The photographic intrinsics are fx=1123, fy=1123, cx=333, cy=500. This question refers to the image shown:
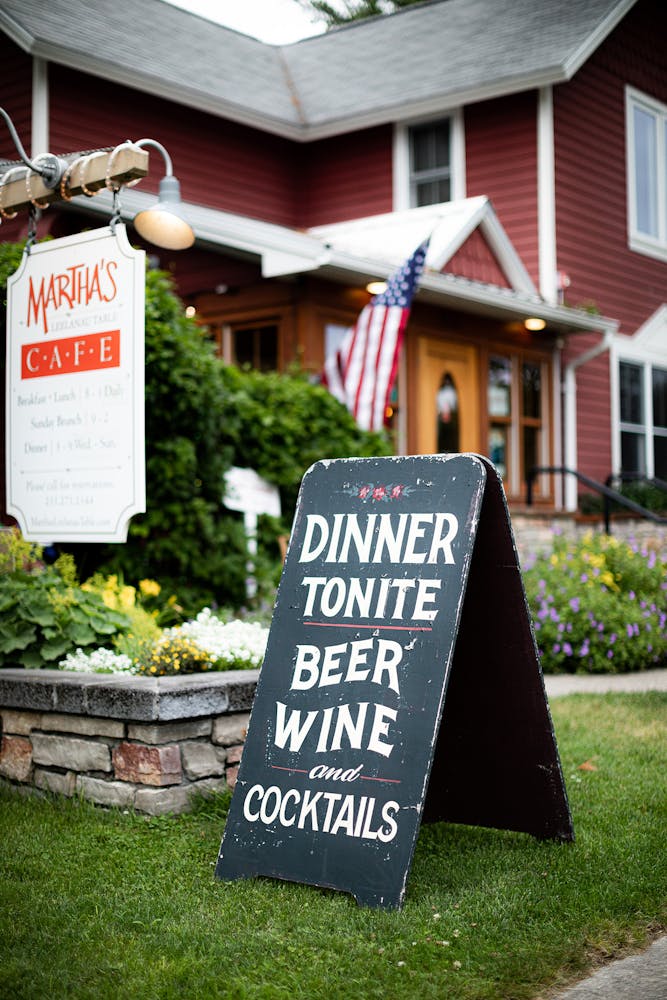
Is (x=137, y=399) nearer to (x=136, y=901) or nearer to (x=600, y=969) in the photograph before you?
(x=136, y=901)

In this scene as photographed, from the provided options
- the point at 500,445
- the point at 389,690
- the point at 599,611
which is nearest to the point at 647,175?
the point at 500,445

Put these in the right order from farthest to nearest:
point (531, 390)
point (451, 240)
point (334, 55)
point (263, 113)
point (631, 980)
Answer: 1. point (334, 55)
2. point (263, 113)
3. point (531, 390)
4. point (451, 240)
5. point (631, 980)

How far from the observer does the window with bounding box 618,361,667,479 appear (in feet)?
51.1

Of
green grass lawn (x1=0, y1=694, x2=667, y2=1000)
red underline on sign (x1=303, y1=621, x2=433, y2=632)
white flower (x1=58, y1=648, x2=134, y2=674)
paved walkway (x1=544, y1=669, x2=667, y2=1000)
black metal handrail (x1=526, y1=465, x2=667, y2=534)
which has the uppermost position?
black metal handrail (x1=526, y1=465, x2=667, y2=534)

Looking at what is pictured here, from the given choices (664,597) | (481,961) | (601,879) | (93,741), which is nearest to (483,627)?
(601,879)

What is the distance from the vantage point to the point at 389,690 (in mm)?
3623

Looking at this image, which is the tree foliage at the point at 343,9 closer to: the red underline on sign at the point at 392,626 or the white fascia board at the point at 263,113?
the white fascia board at the point at 263,113

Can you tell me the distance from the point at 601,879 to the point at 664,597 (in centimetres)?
608

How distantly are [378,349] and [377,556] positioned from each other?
6.54 meters

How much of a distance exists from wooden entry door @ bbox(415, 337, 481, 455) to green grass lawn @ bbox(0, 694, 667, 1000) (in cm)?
783

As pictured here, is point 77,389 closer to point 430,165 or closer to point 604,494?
point 604,494

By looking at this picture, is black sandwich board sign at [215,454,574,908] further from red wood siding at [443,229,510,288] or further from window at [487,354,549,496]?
window at [487,354,549,496]

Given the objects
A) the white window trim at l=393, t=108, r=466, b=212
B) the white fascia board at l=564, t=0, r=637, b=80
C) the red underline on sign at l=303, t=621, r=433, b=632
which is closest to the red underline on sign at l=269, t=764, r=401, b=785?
the red underline on sign at l=303, t=621, r=433, b=632

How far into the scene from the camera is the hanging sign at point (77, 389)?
471cm
